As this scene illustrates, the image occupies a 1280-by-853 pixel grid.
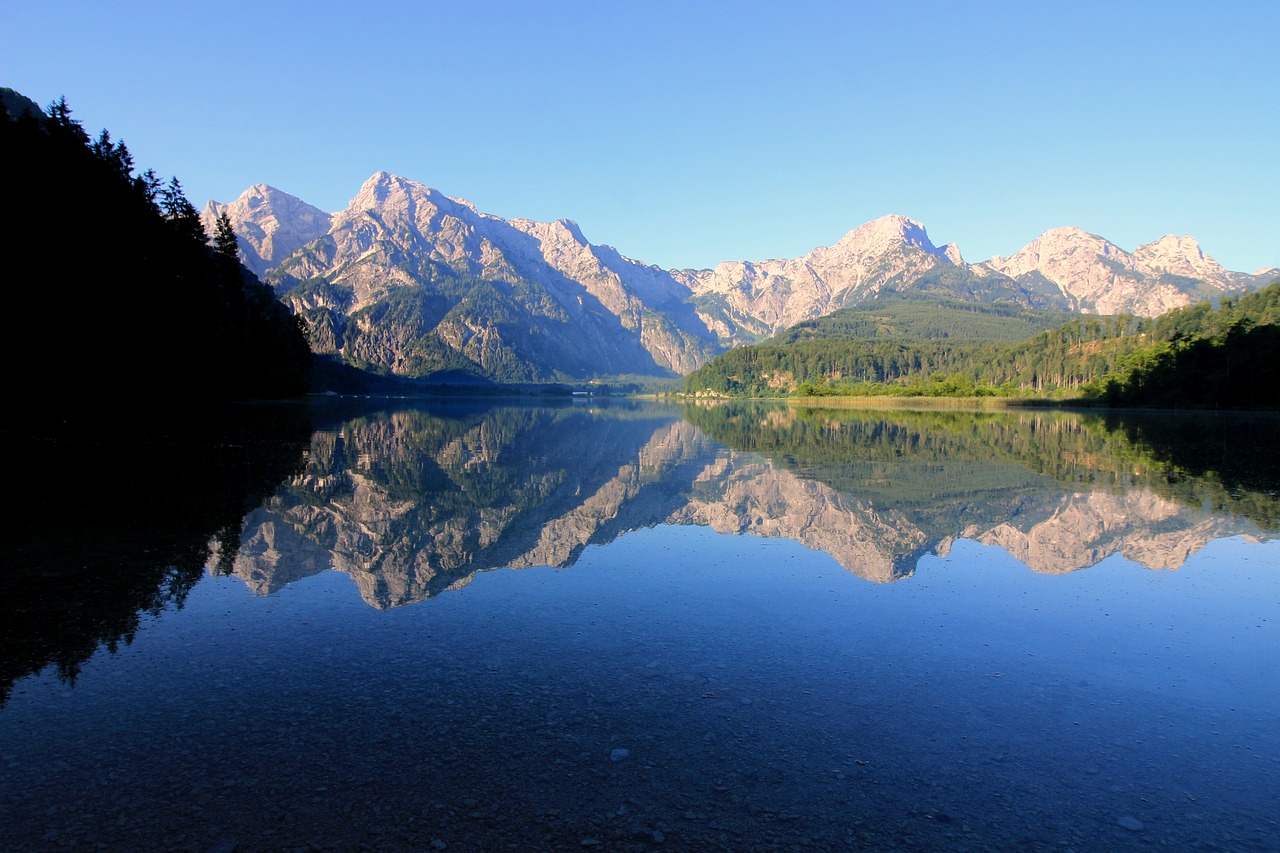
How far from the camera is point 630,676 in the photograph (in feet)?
28.4

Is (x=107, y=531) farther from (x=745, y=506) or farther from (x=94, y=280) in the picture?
(x=94, y=280)

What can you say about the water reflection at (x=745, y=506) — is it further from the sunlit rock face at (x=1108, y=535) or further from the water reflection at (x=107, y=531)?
the water reflection at (x=107, y=531)

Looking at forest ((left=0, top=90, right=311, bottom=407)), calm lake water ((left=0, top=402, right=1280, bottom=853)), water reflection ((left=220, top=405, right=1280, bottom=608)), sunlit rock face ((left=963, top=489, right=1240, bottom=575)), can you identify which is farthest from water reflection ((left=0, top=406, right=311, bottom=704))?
sunlit rock face ((left=963, top=489, right=1240, bottom=575))

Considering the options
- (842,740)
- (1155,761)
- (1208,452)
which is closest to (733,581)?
(842,740)

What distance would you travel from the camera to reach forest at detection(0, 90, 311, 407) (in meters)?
41.2

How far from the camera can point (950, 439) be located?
5138 cm

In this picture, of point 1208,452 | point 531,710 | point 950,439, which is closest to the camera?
point 531,710

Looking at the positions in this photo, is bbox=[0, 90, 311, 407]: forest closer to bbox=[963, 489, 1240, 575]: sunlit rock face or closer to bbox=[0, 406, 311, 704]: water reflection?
bbox=[0, 406, 311, 704]: water reflection

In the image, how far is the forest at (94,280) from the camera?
41.2 metres

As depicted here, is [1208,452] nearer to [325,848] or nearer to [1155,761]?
[1155,761]

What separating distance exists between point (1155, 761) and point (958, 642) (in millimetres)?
3535

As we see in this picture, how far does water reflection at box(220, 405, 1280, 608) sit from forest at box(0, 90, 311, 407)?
18.6 m

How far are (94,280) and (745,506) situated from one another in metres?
49.6

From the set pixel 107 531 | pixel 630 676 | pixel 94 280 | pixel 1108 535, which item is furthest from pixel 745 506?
pixel 94 280
